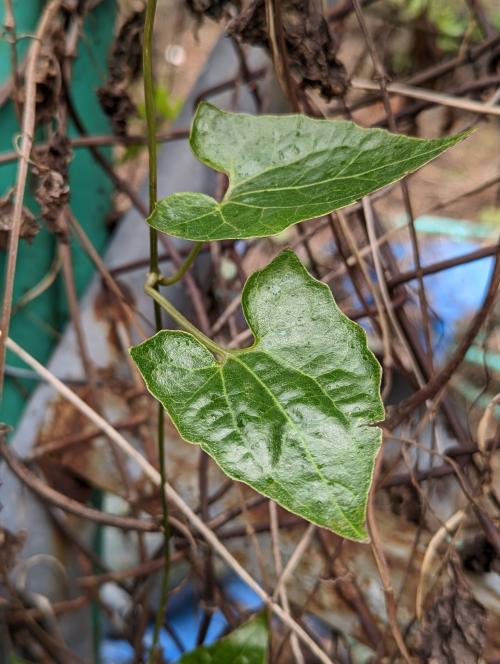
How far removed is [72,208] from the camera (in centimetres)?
102

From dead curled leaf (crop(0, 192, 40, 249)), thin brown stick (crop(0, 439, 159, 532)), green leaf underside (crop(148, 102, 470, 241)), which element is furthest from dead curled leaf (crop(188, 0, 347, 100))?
thin brown stick (crop(0, 439, 159, 532))

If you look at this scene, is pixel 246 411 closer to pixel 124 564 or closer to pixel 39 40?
pixel 39 40

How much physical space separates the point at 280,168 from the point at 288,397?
19 centimetres

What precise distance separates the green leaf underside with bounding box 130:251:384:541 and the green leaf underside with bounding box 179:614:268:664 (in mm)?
331

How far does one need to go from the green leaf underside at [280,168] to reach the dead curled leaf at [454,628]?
40 centimetres

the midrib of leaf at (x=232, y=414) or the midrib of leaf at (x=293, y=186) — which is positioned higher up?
the midrib of leaf at (x=293, y=186)

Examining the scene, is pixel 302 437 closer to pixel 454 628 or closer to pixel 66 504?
pixel 454 628

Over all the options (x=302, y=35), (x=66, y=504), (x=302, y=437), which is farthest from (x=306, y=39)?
(x=66, y=504)

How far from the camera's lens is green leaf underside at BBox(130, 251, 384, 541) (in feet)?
1.32

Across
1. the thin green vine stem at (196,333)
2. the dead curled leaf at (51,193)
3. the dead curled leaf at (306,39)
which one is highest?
the dead curled leaf at (306,39)

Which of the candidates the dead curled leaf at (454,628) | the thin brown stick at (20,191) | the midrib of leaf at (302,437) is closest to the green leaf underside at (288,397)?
the midrib of leaf at (302,437)

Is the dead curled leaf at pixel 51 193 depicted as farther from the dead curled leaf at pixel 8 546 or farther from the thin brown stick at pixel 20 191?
the dead curled leaf at pixel 8 546

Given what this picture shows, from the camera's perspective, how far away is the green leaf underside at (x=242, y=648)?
685 millimetres

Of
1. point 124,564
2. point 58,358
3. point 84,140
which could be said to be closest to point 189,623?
point 124,564
